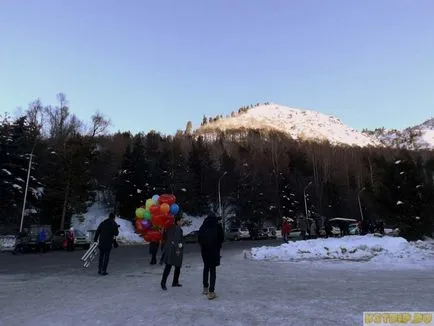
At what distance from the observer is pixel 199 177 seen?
251 feet

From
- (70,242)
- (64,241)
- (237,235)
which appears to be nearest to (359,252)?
(70,242)

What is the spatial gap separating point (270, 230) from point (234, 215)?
16.0 m

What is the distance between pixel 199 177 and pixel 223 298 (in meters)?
67.1

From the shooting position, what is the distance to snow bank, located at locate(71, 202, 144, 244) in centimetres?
5331

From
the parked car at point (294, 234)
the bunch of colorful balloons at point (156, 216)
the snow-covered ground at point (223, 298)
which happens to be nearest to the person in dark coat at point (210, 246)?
the snow-covered ground at point (223, 298)

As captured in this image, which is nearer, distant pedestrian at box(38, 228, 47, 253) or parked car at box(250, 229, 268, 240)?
distant pedestrian at box(38, 228, 47, 253)

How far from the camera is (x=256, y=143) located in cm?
11450

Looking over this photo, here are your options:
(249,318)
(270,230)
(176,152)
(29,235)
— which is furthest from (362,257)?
(176,152)

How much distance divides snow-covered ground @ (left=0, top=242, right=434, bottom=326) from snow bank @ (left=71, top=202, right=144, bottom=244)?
127ft

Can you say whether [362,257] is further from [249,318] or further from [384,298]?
[249,318]

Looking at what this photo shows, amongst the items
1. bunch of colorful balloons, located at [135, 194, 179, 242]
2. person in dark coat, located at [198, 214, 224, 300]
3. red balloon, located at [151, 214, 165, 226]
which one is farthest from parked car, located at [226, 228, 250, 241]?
person in dark coat, located at [198, 214, 224, 300]

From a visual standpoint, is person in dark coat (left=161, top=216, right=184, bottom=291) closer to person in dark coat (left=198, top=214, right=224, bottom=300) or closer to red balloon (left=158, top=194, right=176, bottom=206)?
person in dark coat (left=198, top=214, right=224, bottom=300)

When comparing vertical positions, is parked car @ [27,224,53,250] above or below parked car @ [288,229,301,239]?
below

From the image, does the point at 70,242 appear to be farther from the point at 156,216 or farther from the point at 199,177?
the point at 199,177
